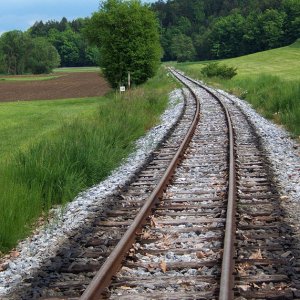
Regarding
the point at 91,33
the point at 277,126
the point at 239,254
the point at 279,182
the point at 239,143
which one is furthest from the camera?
the point at 91,33

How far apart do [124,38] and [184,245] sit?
123 ft

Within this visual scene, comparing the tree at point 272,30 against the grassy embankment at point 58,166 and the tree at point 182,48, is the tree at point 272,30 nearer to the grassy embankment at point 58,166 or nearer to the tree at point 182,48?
the tree at point 182,48

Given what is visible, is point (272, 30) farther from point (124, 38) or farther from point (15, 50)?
point (124, 38)

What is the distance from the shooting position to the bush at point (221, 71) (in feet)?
187

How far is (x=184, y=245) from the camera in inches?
261

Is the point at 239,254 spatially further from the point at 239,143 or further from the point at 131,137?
the point at 131,137

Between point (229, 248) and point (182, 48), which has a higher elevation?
point (182, 48)

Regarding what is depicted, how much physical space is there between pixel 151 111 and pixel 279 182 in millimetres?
14020

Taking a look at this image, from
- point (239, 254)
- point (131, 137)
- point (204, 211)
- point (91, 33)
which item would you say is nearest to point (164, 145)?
point (131, 137)

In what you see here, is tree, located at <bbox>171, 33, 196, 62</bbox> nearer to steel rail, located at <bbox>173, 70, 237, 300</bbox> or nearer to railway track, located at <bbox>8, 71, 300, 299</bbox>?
railway track, located at <bbox>8, 71, 300, 299</bbox>

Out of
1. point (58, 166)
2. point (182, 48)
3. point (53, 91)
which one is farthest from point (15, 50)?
point (58, 166)

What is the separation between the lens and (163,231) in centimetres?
720

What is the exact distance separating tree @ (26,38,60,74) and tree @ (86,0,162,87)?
115670 mm

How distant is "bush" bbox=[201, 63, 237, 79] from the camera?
5701 cm
